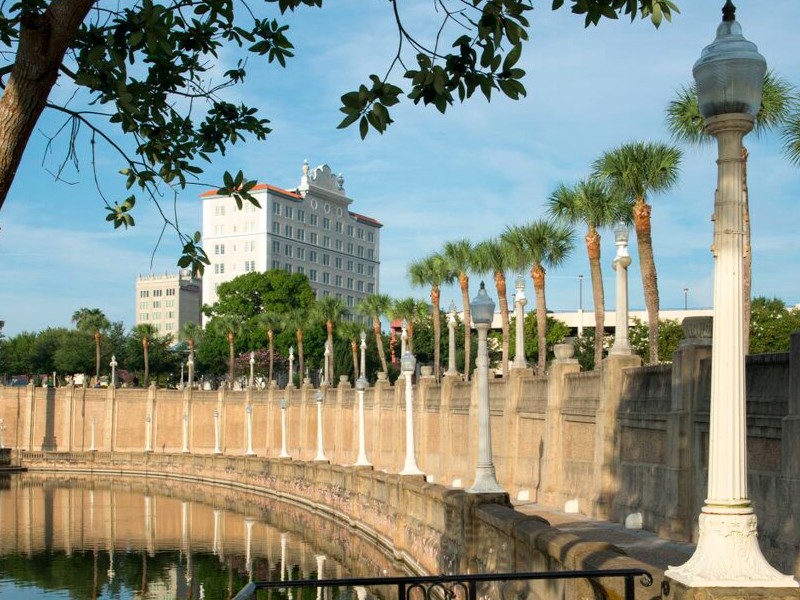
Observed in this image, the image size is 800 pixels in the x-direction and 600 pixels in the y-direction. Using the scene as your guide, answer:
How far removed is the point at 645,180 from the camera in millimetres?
37469

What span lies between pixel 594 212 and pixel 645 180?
6.04 m

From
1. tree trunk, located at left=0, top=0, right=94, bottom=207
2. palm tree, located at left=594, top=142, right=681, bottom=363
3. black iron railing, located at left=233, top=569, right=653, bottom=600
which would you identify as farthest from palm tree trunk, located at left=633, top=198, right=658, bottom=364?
tree trunk, located at left=0, top=0, right=94, bottom=207

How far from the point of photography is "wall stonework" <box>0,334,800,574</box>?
55.6 feet

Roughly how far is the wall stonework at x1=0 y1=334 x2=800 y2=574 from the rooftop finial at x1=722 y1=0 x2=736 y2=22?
326 inches

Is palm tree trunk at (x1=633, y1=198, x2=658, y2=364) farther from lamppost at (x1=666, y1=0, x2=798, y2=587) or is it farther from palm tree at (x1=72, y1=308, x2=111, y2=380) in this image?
palm tree at (x1=72, y1=308, x2=111, y2=380)

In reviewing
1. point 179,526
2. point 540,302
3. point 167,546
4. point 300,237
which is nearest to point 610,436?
point 167,546

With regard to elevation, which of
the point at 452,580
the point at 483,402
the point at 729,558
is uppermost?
the point at 483,402

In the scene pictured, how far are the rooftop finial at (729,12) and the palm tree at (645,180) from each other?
28717 mm

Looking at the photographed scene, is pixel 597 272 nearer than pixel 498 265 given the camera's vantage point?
Yes

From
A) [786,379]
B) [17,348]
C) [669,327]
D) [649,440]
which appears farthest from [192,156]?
[17,348]

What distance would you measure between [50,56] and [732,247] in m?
5.49

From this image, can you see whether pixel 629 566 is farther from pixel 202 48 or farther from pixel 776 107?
pixel 776 107

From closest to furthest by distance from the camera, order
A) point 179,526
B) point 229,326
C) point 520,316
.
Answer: point 520,316 → point 179,526 → point 229,326

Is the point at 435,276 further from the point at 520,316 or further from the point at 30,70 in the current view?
the point at 30,70
